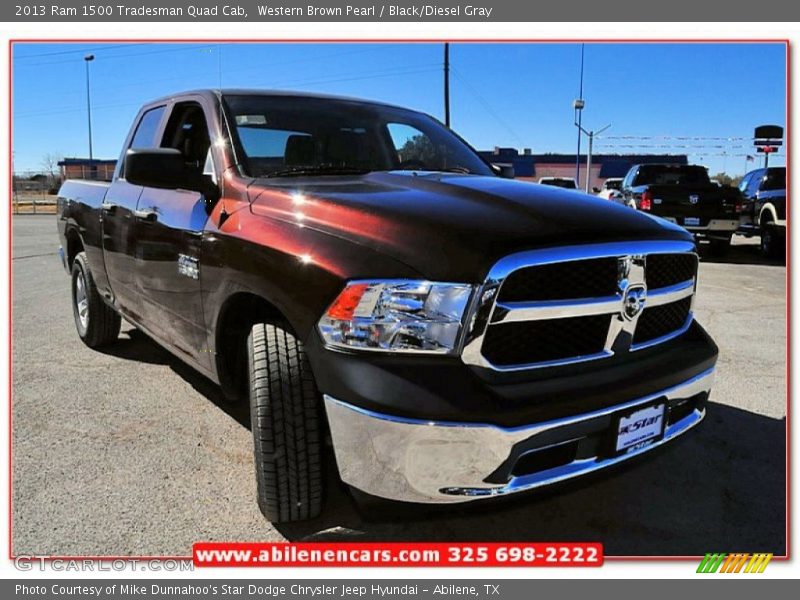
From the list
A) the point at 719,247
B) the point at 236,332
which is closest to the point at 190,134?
the point at 236,332

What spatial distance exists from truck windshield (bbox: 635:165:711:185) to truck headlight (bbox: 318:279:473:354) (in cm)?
1300

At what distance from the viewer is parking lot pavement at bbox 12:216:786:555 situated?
248 centimetres

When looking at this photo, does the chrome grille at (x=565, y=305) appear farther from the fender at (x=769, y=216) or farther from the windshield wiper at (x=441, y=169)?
the fender at (x=769, y=216)

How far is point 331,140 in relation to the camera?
10.9 feet

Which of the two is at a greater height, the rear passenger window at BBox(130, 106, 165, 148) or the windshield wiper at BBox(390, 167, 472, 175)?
the rear passenger window at BBox(130, 106, 165, 148)

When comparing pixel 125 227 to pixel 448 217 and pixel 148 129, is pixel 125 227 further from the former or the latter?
pixel 448 217

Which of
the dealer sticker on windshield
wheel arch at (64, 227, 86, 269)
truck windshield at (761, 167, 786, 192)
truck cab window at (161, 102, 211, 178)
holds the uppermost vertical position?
truck windshield at (761, 167, 786, 192)

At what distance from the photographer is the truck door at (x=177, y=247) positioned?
3.02 metres

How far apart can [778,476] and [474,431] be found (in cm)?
194

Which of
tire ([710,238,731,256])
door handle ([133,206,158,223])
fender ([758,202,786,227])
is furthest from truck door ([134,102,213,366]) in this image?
fender ([758,202,786,227])

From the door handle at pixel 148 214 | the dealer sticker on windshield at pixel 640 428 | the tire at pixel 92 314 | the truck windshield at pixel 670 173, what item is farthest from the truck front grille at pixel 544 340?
the truck windshield at pixel 670 173

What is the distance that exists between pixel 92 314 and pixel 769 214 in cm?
1183

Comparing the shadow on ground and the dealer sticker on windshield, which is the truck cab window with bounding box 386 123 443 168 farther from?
the shadow on ground

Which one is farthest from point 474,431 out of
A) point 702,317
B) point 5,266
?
point 702,317
